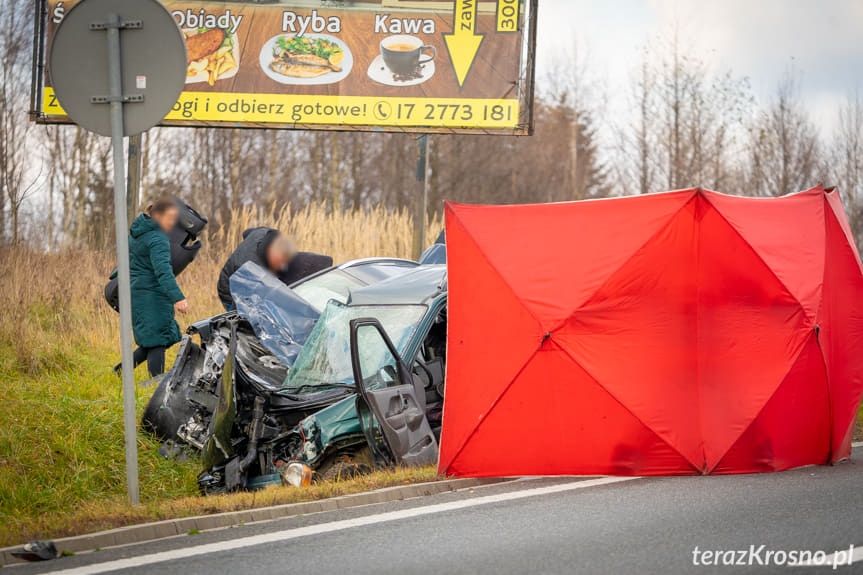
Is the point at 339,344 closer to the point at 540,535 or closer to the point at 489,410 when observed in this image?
the point at 489,410

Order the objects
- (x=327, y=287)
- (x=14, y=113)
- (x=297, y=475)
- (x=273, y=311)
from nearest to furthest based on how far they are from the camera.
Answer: (x=297, y=475) → (x=273, y=311) → (x=327, y=287) → (x=14, y=113)

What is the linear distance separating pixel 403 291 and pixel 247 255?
91.9 inches

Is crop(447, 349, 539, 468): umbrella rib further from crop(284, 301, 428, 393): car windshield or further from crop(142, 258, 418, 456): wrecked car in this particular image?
crop(284, 301, 428, 393): car windshield

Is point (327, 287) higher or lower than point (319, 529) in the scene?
higher

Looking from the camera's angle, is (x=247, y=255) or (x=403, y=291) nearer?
(x=403, y=291)

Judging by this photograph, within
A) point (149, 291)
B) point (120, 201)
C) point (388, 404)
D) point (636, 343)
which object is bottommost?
point (388, 404)

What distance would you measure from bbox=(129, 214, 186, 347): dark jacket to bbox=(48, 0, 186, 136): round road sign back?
12.5ft

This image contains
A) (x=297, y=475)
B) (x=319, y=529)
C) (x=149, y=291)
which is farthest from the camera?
(x=149, y=291)

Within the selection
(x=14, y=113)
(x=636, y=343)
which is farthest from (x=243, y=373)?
(x=14, y=113)

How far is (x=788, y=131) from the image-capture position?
29328 millimetres

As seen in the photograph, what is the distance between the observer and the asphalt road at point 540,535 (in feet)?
16.9

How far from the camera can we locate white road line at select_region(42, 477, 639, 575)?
17.6 ft

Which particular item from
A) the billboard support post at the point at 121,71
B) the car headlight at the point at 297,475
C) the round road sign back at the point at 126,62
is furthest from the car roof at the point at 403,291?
the round road sign back at the point at 126,62

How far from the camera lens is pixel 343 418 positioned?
300 inches
